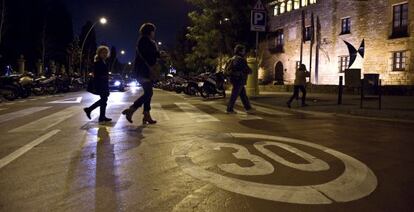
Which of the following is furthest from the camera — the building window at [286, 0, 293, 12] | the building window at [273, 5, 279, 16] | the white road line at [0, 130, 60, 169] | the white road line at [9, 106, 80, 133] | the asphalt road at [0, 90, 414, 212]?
the building window at [273, 5, 279, 16]

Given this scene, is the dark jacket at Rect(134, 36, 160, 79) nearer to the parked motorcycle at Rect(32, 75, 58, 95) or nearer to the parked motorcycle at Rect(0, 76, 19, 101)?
the parked motorcycle at Rect(0, 76, 19, 101)

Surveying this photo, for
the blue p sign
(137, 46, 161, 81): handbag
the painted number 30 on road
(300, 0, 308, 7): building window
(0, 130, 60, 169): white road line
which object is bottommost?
the painted number 30 on road

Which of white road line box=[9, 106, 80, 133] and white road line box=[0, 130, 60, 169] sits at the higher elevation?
white road line box=[9, 106, 80, 133]

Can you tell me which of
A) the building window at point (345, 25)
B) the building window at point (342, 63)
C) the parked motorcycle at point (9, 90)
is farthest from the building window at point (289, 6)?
the parked motorcycle at point (9, 90)

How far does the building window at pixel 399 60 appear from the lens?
2989 centimetres

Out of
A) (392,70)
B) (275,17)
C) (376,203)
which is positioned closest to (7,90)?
(376,203)

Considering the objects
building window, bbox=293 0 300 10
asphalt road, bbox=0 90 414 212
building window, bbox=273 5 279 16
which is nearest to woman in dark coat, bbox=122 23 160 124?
asphalt road, bbox=0 90 414 212

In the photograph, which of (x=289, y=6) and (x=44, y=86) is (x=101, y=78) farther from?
(x=289, y=6)

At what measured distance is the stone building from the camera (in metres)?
30.1

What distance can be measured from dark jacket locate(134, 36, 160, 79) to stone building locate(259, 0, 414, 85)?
77.3 ft

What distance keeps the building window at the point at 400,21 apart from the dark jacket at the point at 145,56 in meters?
24.3

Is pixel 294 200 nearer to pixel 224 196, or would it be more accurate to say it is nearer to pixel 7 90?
pixel 224 196

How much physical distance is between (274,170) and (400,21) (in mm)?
28474

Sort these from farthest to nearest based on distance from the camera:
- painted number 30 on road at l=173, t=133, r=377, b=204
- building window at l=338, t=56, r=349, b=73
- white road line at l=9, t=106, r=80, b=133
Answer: building window at l=338, t=56, r=349, b=73, white road line at l=9, t=106, r=80, b=133, painted number 30 on road at l=173, t=133, r=377, b=204
